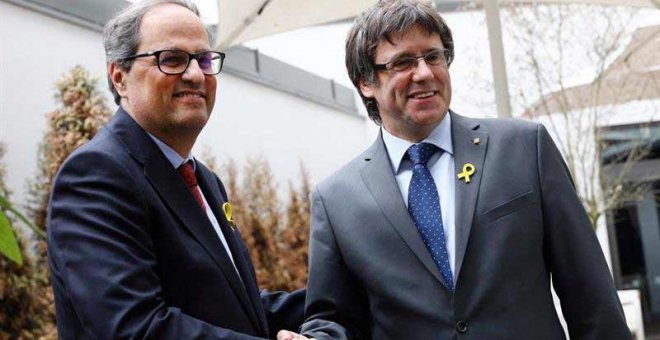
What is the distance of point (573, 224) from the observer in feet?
8.19

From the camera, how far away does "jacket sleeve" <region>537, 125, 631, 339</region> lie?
8.13 feet

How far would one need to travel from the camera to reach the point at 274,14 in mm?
6031

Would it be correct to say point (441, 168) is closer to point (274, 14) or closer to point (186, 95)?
point (186, 95)

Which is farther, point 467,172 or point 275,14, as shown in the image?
point 275,14

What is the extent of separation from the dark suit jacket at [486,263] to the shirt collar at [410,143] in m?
0.03

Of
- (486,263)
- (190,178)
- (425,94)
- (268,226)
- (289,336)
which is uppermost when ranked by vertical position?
(425,94)

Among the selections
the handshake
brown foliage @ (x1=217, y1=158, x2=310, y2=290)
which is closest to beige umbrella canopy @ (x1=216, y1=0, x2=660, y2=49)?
the handshake

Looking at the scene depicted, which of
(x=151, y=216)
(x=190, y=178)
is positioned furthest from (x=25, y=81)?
(x=151, y=216)

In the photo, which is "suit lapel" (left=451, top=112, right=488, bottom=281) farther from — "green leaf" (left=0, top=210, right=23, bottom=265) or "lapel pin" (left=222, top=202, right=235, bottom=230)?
"green leaf" (left=0, top=210, right=23, bottom=265)

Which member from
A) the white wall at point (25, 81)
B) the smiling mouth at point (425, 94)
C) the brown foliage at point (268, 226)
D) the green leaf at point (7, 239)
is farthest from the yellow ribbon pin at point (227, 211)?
the brown foliage at point (268, 226)

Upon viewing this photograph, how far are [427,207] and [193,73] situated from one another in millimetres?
782

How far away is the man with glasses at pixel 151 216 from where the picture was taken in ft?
6.54

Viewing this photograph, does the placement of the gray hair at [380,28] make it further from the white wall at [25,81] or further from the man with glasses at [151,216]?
the white wall at [25,81]

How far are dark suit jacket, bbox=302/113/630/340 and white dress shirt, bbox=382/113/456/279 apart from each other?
40 millimetres
